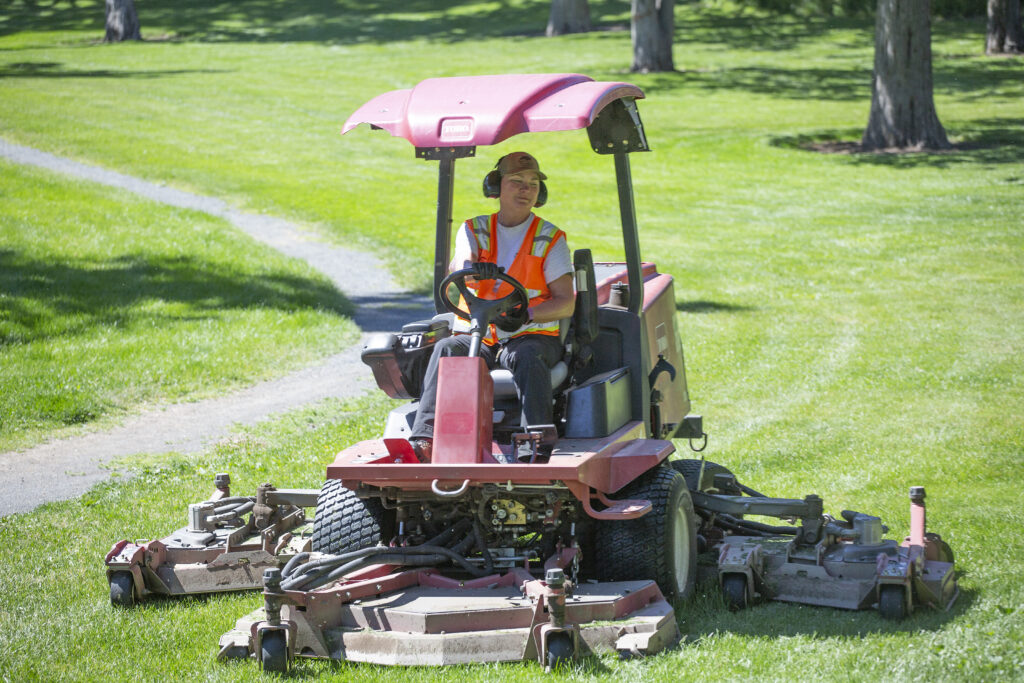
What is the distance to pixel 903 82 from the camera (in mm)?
21359

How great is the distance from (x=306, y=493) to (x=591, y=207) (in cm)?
1322

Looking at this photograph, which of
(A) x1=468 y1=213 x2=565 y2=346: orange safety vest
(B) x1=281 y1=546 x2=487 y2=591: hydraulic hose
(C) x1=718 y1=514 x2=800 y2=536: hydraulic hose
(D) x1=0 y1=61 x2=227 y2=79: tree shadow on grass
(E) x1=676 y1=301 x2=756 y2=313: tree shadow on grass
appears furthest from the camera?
(D) x1=0 y1=61 x2=227 y2=79: tree shadow on grass

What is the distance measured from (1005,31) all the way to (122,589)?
30.4 m

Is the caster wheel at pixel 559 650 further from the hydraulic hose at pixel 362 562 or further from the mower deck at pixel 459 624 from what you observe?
the hydraulic hose at pixel 362 562

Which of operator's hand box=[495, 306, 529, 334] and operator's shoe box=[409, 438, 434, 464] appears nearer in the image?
Answer: operator's shoe box=[409, 438, 434, 464]

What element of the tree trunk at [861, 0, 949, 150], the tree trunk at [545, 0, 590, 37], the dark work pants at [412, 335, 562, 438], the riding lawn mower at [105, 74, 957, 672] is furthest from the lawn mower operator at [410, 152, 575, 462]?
the tree trunk at [545, 0, 590, 37]

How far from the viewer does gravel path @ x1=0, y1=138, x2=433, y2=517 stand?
7.73 m

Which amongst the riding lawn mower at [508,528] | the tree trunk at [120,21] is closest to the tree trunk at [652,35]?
the tree trunk at [120,21]

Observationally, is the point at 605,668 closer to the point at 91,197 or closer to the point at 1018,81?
the point at 91,197

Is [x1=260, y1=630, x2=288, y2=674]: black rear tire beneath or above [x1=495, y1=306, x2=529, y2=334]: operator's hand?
beneath

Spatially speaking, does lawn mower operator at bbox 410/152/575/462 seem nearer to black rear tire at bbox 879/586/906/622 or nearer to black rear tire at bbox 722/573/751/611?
black rear tire at bbox 722/573/751/611

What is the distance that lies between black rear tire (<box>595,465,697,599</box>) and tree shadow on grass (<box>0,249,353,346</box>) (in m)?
6.93

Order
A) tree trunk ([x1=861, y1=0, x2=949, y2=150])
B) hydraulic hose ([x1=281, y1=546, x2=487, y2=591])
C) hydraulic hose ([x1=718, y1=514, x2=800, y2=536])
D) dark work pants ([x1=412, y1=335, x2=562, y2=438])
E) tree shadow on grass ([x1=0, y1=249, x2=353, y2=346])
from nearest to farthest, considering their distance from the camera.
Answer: hydraulic hose ([x1=281, y1=546, x2=487, y2=591]) < dark work pants ([x1=412, y1=335, x2=562, y2=438]) < hydraulic hose ([x1=718, y1=514, x2=800, y2=536]) < tree shadow on grass ([x1=0, y1=249, x2=353, y2=346]) < tree trunk ([x1=861, y1=0, x2=949, y2=150])

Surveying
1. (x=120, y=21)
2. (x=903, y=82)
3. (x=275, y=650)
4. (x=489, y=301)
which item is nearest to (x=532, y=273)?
(x=489, y=301)
